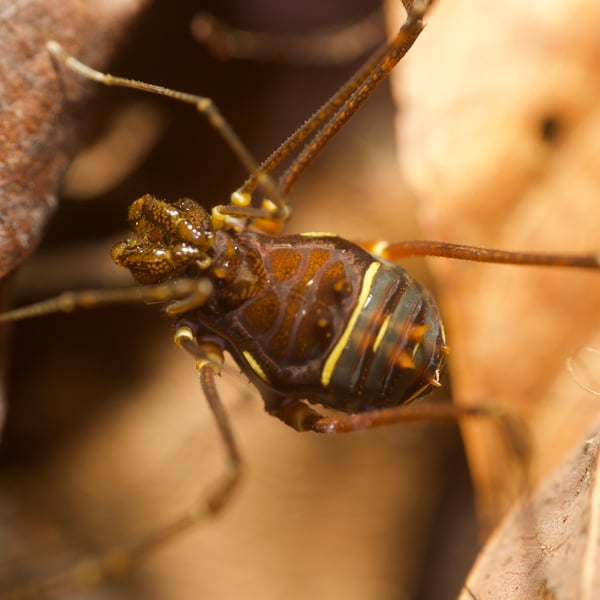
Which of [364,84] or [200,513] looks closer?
[200,513]

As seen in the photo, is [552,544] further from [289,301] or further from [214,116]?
[214,116]

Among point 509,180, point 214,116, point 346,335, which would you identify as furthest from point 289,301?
point 509,180

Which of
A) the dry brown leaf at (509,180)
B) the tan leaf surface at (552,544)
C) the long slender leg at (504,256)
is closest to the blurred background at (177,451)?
the dry brown leaf at (509,180)

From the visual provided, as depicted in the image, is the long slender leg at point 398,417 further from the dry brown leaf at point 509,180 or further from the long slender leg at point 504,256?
the long slender leg at point 504,256

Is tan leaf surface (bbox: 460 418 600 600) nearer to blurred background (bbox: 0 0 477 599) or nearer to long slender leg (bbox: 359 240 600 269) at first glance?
long slender leg (bbox: 359 240 600 269)

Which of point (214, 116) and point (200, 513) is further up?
point (214, 116)

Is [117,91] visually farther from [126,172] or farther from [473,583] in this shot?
[473,583]

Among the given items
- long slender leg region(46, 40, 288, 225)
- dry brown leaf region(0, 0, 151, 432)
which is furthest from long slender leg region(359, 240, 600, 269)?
dry brown leaf region(0, 0, 151, 432)
